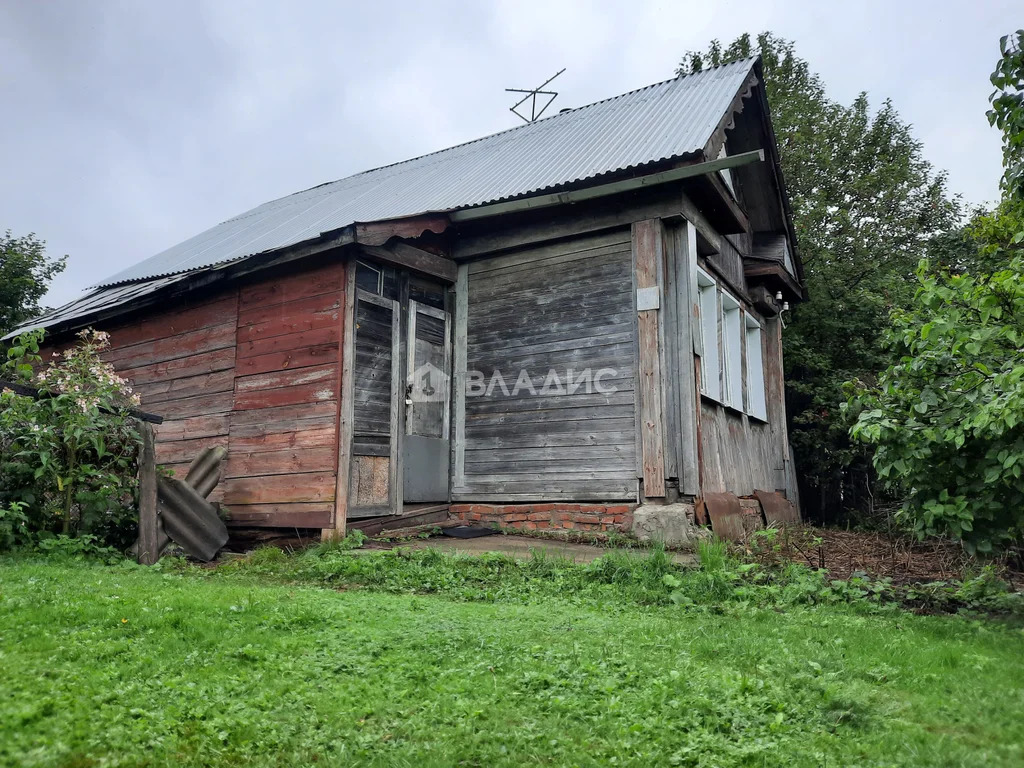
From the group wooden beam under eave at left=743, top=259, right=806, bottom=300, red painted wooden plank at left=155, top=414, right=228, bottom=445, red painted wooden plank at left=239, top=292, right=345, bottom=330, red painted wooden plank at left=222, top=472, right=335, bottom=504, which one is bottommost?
red painted wooden plank at left=222, top=472, right=335, bottom=504

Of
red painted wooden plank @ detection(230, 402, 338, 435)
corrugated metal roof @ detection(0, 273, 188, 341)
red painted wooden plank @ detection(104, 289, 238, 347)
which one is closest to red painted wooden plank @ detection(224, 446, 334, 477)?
red painted wooden plank @ detection(230, 402, 338, 435)

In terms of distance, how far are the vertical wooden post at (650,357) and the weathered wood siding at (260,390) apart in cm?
307

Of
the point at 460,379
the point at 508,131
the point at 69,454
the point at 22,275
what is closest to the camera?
the point at 69,454

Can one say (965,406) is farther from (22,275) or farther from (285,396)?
(22,275)

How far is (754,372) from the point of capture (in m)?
11.7

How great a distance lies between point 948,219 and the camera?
680 inches

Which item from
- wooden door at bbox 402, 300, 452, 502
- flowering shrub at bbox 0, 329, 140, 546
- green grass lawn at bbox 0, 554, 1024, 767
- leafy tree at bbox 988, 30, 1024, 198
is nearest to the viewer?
green grass lawn at bbox 0, 554, 1024, 767

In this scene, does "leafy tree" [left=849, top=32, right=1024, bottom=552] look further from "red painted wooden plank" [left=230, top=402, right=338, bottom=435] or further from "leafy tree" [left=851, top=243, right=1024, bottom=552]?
"red painted wooden plank" [left=230, top=402, right=338, bottom=435]

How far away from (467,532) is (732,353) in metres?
4.77

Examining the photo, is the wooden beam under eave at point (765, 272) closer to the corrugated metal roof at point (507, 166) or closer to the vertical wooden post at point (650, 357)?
the corrugated metal roof at point (507, 166)

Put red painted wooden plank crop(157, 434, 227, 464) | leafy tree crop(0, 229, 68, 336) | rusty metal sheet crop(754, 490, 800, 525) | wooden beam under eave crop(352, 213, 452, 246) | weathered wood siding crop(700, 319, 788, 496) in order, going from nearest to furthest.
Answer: wooden beam under eave crop(352, 213, 452, 246)
weathered wood siding crop(700, 319, 788, 496)
red painted wooden plank crop(157, 434, 227, 464)
rusty metal sheet crop(754, 490, 800, 525)
leafy tree crop(0, 229, 68, 336)

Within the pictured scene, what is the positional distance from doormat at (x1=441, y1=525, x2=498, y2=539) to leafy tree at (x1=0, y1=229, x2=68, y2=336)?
59.0 ft

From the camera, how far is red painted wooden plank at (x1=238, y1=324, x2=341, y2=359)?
25.7 ft

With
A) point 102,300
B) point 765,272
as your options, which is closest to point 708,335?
point 765,272
